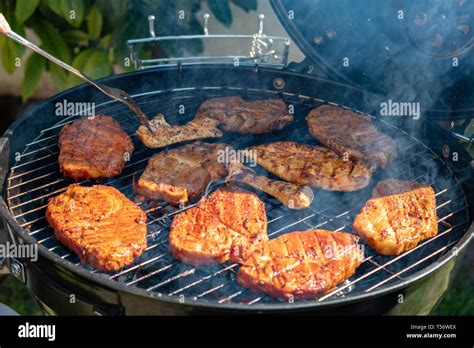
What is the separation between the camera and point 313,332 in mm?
2971

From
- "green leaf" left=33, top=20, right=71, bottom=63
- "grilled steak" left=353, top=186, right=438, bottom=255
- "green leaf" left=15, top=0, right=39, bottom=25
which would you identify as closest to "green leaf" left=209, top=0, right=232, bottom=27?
"green leaf" left=33, top=20, right=71, bottom=63

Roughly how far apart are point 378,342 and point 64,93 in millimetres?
2666

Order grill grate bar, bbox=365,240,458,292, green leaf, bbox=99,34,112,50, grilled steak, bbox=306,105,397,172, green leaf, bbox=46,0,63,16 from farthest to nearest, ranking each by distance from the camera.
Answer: green leaf, bbox=99,34,112,50 < green leaf, bbox=46,0,63,16 < grilled steak, bbox=306,105,397,172 < grill grate bar, bbox=365,240,458,292

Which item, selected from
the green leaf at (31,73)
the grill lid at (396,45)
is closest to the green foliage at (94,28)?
the green leaf at (31,73)

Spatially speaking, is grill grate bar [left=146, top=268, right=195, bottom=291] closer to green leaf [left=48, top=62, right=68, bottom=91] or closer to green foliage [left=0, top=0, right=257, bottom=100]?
green foliage [left=0, top=0, right=257, bottom=100]

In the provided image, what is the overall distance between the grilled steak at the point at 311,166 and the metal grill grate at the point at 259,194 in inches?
3.6

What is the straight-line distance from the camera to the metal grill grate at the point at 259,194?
10.7 ft

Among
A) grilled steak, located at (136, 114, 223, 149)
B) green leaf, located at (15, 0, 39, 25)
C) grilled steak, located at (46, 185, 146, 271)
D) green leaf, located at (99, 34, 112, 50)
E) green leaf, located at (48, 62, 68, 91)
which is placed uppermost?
green leaf, located at (15, 0, 39, 25)

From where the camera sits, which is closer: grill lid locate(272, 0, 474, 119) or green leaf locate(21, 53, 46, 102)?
grill lid locate(272, 0, 474, 119)

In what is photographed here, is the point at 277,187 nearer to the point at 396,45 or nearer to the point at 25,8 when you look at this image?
the point at 396,45

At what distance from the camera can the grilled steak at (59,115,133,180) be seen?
12.8 ft

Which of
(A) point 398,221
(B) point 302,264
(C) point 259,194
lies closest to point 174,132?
(C) point 259,194

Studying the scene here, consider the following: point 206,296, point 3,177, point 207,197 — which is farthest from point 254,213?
point 3,177

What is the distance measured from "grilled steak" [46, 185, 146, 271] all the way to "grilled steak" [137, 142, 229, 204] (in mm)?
196
